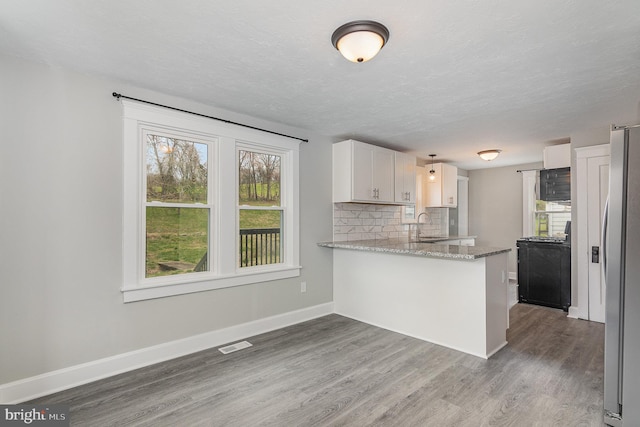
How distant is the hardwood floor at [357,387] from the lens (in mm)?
2090

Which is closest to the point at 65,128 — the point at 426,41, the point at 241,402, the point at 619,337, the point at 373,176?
the point at 241,402

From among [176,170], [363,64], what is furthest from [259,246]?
[363,64]

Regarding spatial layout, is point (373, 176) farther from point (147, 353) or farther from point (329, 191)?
point (147, 353)

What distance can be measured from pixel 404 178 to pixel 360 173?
102 centimetres

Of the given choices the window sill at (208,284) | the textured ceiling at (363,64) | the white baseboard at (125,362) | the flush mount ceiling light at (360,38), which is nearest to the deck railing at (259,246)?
the window sill at (208,284)

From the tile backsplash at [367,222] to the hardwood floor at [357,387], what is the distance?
5.32 ft

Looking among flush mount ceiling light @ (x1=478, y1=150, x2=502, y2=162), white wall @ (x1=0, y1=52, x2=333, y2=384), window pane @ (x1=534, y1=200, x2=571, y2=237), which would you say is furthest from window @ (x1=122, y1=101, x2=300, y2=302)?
window pane @ (x1=534, y1=200, x2=571, y2=237)

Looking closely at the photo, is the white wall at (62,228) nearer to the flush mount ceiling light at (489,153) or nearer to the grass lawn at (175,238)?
the grass lawn at (175,238)

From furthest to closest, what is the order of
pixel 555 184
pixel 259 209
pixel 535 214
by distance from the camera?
pixel 535 214
pixel 555 184
pixel 259 209

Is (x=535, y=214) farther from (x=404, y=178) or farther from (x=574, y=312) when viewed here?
(x=404, y=178)

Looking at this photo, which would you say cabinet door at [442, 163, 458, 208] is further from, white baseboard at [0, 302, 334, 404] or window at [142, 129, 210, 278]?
window at [142, 129, 210, 278]

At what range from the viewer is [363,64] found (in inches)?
91.9

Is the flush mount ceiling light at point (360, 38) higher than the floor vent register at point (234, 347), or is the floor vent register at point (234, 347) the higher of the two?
the flush mount ceiling light at point (360, 38)

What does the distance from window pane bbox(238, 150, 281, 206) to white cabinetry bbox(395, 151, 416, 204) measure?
1.90 m
